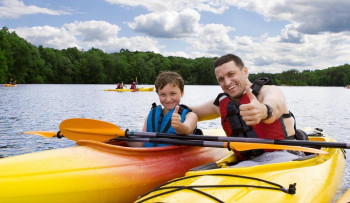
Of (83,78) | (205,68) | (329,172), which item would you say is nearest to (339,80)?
(205,68)

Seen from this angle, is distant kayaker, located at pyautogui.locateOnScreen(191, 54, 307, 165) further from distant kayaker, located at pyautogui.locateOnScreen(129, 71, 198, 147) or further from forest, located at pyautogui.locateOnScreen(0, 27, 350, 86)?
forest, located at pyautogui.locateOnScreen(0, 27, 350, 86)

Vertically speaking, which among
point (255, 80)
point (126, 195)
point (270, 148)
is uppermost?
point (255, 80)

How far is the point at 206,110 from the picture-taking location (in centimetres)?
423

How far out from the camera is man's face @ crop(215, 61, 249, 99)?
343 cm

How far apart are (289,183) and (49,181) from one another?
2.04 meters

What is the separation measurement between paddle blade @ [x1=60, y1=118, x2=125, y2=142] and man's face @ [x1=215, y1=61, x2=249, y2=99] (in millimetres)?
1395


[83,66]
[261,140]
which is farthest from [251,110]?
[83,66]

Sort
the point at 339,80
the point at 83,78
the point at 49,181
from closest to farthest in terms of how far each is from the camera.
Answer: the point at 49,181 < the point at 83,78 < the point at 339,80

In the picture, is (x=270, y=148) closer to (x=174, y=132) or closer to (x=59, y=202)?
(x=174, y=132)

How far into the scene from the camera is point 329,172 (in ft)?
11.3

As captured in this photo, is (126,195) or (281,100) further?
(126,195)

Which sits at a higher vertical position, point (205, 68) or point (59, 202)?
point (205, 68)

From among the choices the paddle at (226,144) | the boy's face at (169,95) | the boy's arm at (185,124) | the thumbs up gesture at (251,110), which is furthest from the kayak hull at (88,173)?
the thumbs up gesture at (251,110)

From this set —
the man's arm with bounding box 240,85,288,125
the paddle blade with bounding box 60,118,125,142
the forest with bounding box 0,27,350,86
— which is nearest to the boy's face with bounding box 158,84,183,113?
the paddle blade with bounding box 60,118,125,142
